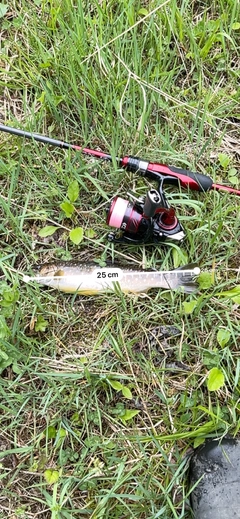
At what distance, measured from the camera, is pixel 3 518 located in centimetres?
241

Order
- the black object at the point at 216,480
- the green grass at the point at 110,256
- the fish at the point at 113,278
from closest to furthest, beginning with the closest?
the black object at the point at 216,480 → the green grass at the point at 110,256 → the fish at the point at 113,278

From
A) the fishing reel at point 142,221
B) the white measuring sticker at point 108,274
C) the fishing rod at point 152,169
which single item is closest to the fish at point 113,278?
the white measuring sticker at point 108,274

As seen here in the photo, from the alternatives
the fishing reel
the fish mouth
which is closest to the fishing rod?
the fishing reel

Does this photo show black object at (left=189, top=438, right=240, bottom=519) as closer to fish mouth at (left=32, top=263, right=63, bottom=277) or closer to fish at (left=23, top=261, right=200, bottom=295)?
fish at (left=23, top=261, right=200, bottom=295)

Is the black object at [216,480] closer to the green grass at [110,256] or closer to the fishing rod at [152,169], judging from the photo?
the green grass at [110,256]

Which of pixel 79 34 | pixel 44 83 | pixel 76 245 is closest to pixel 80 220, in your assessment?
pixel 76 245

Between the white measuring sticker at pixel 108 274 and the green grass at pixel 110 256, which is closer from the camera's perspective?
the green grass at pixel 110 256

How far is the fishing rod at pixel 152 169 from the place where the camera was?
250cm

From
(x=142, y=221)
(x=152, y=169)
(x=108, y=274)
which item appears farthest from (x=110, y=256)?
(x=152, y=169)

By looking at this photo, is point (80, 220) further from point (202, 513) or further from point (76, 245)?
point (202, 513)

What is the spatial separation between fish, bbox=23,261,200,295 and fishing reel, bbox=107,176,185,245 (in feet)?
0.48

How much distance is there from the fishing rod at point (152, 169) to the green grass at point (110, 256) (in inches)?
3.0

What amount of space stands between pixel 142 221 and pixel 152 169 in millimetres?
248

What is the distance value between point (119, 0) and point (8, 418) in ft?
6.84
